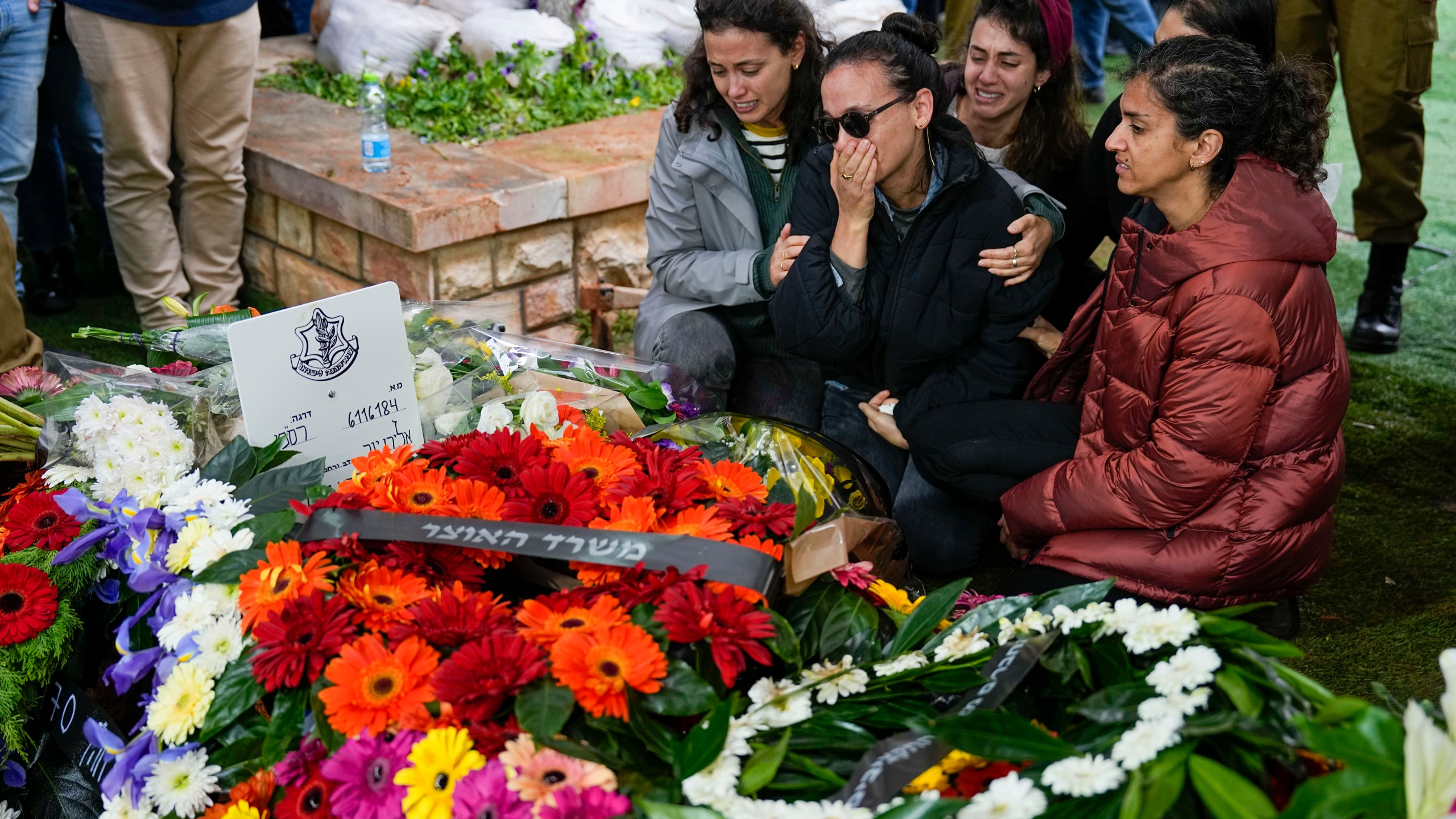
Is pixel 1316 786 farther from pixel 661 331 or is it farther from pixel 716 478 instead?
pixel 661 331

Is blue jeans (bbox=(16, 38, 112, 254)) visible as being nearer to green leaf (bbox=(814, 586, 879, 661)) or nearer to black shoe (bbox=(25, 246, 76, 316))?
black shoe (bbox=(25, 246, 76, 316))

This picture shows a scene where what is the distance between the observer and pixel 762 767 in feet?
3.52

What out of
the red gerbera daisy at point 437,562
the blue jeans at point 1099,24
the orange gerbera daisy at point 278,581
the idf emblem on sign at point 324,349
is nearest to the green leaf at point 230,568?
the orange gerbera daisy at point 278,581

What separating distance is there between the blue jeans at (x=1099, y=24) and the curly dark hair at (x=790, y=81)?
3.94 m

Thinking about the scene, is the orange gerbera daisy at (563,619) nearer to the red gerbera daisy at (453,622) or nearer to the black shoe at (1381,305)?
the red gerbera daisy at (453,622)

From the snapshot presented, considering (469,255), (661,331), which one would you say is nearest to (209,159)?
(469,255)

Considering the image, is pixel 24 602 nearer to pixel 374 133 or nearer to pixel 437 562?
pixel 437 562

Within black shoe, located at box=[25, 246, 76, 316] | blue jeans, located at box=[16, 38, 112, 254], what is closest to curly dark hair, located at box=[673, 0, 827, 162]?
blue jeans, located at box=[16, 38, 112, 254]

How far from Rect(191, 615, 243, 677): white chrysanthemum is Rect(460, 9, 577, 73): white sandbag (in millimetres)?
3514

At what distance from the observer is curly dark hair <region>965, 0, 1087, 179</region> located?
109 inches

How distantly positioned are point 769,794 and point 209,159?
324 centimetres

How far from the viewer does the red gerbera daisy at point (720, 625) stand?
1185mm

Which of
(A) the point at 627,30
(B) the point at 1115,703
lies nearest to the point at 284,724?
(B) the point at 1115,703

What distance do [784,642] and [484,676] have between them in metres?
0.32
